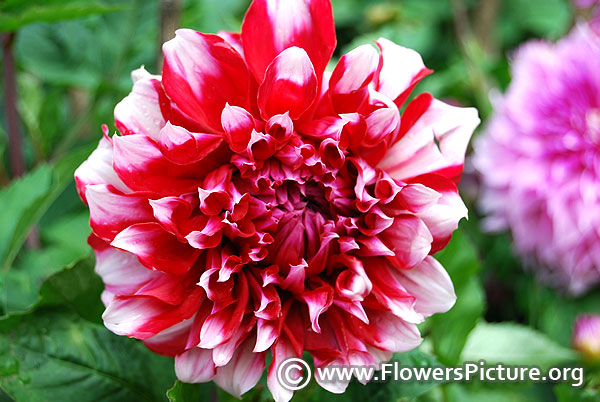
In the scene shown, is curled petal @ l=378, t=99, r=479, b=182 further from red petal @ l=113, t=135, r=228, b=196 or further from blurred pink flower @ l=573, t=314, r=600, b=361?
blurred pink flower @ l=573, t=314, r=600, b=361

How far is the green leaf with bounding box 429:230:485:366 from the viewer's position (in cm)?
58

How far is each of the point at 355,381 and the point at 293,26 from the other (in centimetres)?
25

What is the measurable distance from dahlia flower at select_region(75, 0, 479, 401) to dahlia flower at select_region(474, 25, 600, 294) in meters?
Result: 0.44

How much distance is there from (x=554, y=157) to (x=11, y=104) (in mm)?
634

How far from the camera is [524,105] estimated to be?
2.74 feet

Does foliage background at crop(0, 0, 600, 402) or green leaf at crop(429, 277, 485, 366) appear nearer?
foliage background at crop(0, 0, 600, 402)

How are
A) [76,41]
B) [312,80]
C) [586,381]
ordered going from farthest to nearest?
1. [76,41]
2. [586,381]
3. [312,80]

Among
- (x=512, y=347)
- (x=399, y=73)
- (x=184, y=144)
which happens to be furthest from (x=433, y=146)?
(x=512, y=347)

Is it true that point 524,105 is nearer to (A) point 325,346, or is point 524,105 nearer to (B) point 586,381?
(B) point 586,381

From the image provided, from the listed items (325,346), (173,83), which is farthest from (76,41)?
(325,346)

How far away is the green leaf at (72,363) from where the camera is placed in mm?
422

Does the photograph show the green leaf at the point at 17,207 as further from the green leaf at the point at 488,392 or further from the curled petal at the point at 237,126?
the green leaf at the point at 488,392

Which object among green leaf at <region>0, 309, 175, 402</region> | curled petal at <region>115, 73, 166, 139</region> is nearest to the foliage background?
green leaf at <region>0, 309, 175, 402</region>

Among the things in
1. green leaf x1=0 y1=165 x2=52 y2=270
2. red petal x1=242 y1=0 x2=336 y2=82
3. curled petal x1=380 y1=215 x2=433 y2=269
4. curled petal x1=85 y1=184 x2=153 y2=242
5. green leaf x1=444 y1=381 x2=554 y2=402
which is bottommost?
green leaf x1=444 y1=381 x2=554 y2=402
